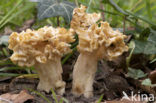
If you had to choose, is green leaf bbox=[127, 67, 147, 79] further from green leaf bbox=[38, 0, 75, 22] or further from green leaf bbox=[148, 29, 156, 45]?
green leaf bbox=[38, 0, 75, 22]

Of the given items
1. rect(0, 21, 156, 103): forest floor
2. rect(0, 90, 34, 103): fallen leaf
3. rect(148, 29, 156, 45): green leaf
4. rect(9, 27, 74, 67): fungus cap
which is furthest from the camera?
rect(148, 29, 156, 45): green leaf

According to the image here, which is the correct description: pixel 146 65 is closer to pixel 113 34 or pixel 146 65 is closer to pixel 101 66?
pixel 101 66

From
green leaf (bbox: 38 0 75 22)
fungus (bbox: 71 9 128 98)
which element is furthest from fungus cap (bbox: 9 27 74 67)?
green leaf (bbox: 38 0 75 22)

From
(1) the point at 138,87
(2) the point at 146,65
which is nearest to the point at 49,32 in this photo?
(1) the point at 138,87

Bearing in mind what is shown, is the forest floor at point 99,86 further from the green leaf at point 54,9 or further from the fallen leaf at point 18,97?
the green leaf at point 54,9

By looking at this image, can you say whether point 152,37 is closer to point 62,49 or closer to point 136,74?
point 136,74
